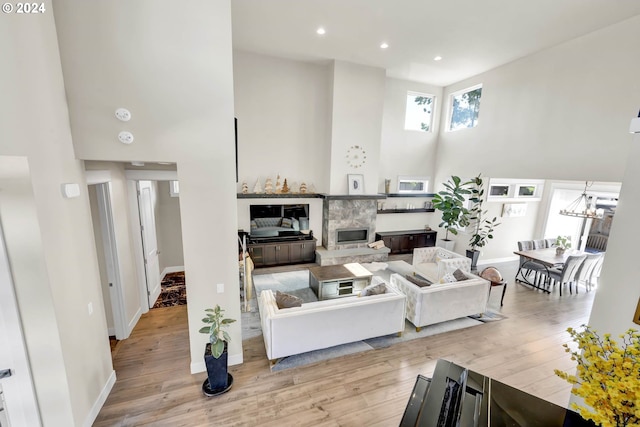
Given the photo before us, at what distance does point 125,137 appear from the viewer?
263cm

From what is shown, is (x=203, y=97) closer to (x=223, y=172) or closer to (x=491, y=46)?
(x=223, y=172)

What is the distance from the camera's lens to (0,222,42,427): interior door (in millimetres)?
1857

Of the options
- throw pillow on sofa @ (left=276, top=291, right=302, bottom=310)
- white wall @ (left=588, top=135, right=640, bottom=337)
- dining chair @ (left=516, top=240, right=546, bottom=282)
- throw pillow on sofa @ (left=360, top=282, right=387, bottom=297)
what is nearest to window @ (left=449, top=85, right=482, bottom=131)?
dining chair @ (left=516, top=240, right=546, bottom=282)

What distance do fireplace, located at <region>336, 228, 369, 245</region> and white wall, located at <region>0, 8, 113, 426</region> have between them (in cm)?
565

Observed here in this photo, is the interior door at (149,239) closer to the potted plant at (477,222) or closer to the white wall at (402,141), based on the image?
the white wall at (402,141)

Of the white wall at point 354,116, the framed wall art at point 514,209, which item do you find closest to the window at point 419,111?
the white wall at point 354,116

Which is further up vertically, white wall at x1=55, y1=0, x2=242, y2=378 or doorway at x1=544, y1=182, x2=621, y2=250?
white wall at x1=55, y1=0, x2=242, y2=378

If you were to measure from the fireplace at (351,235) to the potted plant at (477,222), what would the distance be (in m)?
2.94

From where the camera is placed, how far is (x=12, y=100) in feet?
5.96

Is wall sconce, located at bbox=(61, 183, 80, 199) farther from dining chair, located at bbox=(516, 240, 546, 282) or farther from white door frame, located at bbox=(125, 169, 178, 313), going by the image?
dining chair, located at bbox=(516, 240, 546, 282)

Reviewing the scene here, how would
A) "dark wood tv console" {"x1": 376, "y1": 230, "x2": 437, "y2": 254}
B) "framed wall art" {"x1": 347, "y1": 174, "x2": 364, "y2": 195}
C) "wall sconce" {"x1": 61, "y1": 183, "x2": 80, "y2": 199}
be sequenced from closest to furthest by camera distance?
"wall sconce" {"x1": 61, "y1": 183, "x2": 80, "y2": 199}, "framed wall art" {"x1": 347, "y1": 174, "x2": 364, "y2": 195}, "dark wood tv console" {"x1": 376, "y1": 230, "x2": 437, "y2": 254}

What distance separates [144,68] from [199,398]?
363 centimetres

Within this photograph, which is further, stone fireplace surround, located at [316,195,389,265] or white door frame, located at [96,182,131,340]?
stone fireplace surround, located at [316,195,389,265]

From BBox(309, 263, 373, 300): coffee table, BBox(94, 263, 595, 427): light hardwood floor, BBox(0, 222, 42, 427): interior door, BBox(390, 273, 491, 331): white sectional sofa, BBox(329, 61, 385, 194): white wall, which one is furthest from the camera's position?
BBox(329, 61, 385, 194): white wall
